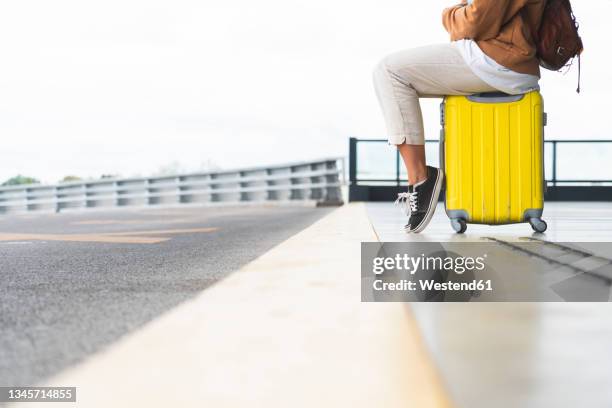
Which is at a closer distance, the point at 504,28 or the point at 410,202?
the point at 504,28

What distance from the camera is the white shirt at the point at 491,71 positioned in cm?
267

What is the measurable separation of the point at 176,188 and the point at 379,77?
16358mm

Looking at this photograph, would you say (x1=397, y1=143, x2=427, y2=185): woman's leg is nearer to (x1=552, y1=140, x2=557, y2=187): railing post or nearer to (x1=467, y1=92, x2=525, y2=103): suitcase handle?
(x1=467, y1=92, x2=525, y2=103): suitcase handle

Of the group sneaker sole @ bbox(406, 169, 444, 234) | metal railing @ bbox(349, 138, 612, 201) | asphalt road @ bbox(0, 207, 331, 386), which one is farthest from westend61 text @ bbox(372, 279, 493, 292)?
metal railing @ bbox(349, 138, 612, 201)

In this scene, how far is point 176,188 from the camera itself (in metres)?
18.7

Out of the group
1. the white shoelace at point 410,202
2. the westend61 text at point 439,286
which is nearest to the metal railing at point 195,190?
the white shoelace at point 410,202

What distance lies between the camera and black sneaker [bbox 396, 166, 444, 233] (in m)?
2.87

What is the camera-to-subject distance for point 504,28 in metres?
2.62

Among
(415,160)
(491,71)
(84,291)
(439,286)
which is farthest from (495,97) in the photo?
(84,291)

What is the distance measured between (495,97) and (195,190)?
1586cm

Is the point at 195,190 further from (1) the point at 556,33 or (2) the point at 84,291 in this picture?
(2) the point at 84,291

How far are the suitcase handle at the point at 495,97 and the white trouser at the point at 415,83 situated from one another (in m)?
0.03

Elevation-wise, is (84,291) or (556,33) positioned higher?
(556,33)

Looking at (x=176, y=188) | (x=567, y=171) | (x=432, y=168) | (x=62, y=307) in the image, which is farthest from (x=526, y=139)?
(x=176, y=188)
